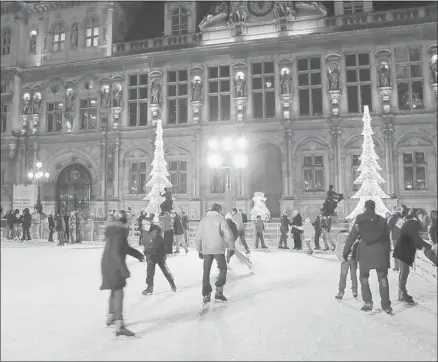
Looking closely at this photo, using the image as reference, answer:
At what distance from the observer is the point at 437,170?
880 inches

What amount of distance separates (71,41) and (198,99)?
10.6 metres

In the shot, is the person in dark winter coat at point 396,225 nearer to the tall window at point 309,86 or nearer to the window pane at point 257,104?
the tall window at point 309,86

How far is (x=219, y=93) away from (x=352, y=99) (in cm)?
779

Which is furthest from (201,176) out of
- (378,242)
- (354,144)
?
(378,242)

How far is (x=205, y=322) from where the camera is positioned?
658 cm

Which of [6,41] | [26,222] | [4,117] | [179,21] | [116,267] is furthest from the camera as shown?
[6,41]

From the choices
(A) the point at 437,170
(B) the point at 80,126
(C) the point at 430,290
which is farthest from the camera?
(B) the point at 80,126

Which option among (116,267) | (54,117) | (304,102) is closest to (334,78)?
(304,102)

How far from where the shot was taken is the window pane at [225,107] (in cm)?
2575

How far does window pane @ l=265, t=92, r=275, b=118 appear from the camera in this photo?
82.4ft

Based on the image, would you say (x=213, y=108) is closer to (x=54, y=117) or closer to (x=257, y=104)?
(x=257, y=104)

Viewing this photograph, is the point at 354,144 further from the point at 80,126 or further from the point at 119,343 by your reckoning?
the point at 119,343

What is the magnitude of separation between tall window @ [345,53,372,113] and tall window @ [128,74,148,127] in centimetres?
1248

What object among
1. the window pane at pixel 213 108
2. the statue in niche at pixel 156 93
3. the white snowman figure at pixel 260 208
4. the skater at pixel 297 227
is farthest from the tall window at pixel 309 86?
the skater at pixel 297 227
